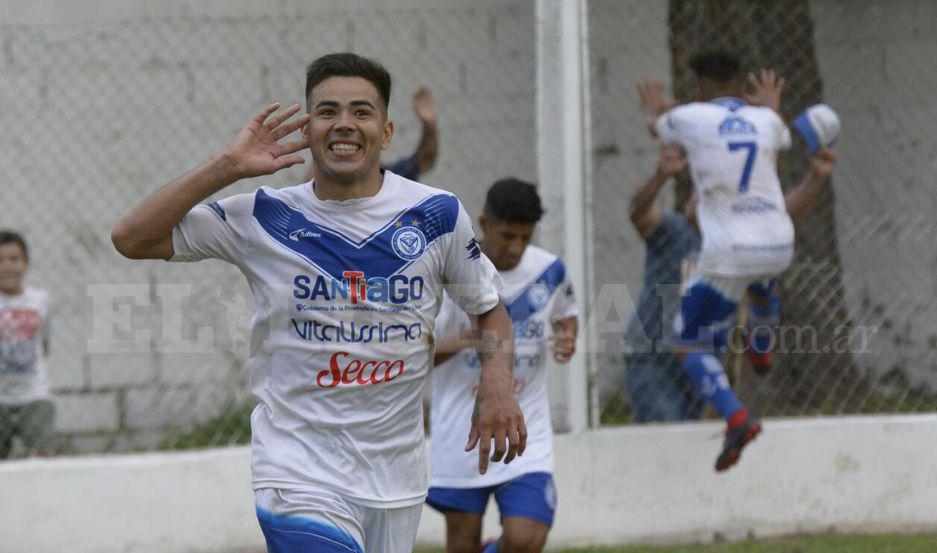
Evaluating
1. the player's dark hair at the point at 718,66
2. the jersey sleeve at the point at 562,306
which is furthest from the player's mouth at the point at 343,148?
the player's dark hair at the point at 718,66

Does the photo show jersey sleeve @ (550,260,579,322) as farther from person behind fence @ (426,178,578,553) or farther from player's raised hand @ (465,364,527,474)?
player's raised hand @ (465,364,527,474)

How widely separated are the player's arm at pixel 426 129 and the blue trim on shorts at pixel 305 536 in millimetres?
3674

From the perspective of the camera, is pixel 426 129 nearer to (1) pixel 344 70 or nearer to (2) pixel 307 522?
(1) pixel 344 70

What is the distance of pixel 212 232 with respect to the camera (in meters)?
3.60

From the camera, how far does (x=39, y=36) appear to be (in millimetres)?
7508

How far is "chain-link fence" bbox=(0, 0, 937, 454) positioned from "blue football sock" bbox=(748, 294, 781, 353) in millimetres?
370

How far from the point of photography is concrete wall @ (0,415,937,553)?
6.19m

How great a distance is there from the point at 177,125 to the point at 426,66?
157cm

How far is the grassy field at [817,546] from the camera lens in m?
6.21

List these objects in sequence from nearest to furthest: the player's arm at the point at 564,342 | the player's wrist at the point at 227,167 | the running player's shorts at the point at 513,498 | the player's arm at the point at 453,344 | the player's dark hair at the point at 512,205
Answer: the player's wrist at the point at 227,167
the player's arm at the point at 453,344
the running player's shorts at the point at 513,498
the player's dark hair at the point at 512,205
the player's arm at the point at 564,342

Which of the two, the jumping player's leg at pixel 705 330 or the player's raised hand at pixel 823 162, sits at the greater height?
the player's raised hand at pixel 823 162

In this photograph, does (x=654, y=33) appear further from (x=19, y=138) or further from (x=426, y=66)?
(x=19, y=138)

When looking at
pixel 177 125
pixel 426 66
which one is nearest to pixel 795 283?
pixel 426 66

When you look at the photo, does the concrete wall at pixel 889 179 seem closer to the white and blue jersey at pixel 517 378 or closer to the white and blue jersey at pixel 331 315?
the white and blue jersey at pixel 517 378
